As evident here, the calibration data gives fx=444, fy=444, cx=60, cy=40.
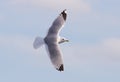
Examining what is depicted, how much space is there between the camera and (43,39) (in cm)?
4753

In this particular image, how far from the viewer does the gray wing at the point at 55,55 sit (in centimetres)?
4658

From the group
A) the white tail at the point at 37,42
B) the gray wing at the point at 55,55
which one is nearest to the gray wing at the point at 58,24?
the gray wing at the point at 55,55

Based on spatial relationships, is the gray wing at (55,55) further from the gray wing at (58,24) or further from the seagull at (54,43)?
the gray wing at (58,24)

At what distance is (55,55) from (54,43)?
5.57 ft

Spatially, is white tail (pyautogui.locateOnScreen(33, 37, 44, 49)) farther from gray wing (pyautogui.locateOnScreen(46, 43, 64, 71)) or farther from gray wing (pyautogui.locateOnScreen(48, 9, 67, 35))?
gray wing (pyautogui.locateOnScreen(48, 9, 67, 35))

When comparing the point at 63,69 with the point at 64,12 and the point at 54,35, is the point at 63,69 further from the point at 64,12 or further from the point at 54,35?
the point at 64,12

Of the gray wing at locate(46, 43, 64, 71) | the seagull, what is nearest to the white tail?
the seagull

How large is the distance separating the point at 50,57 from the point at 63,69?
7.89 ft

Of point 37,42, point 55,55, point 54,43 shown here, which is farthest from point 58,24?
point 37,42

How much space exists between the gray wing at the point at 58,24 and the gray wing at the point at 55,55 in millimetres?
2187

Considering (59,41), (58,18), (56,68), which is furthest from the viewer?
(58,18)

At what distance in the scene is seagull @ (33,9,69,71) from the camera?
46750 millimetres

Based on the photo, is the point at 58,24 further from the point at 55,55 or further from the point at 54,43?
the point at 55,55

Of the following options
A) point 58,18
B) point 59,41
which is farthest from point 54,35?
point 58,18
